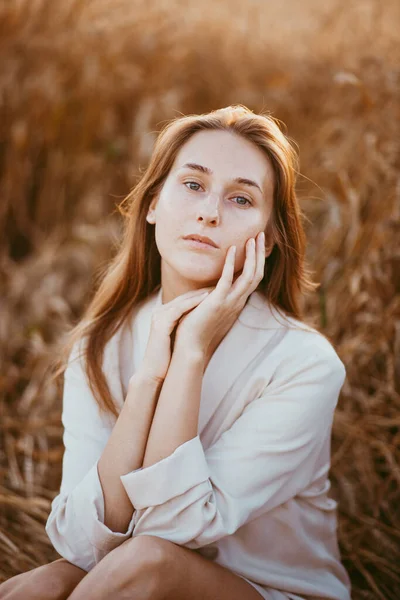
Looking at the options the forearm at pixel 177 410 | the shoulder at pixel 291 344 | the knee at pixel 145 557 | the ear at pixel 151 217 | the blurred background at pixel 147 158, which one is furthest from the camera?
the blurred background at pixel 147 158

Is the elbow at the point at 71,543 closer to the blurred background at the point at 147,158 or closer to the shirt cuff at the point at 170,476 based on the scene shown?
the shirt cuff at the point at 170,476

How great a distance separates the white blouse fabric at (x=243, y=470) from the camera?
161 centimetres

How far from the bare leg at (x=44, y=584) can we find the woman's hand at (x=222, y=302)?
0.62m

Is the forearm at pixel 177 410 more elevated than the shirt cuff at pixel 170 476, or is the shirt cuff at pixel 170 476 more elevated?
the forearm at pixel 177 410

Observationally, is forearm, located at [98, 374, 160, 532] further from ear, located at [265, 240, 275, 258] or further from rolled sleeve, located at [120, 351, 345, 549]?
ear, located at [265, 240, 275, 258]

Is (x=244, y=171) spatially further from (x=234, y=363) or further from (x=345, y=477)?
(x=345, y=477)

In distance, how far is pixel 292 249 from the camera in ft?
6.29

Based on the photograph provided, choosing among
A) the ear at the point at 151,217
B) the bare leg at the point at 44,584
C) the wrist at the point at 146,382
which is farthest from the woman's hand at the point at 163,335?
the bare leg at the point at 44,584

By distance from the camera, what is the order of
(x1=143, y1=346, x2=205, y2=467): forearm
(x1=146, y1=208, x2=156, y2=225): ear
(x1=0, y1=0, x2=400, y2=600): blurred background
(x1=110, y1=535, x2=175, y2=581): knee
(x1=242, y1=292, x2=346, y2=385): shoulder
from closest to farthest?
(x1=110, y1=535, x2=175, y2=581): knee < (x1=143, y1=346, x2=205, y2=467): forearm < (x1=242, y1=292, x2=346, y2=385): shoulder < (x1=146, y1=208, x2=156, y2=225): ear < (x1=0, y1=0, x2=400, y2=600): blurred background

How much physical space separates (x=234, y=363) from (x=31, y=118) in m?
2.72

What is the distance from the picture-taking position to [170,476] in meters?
1.60

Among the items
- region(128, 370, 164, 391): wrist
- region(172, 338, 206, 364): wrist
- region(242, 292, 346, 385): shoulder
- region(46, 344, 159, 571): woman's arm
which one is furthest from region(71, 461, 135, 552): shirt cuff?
region(242, 292, 346, 385): shoulder

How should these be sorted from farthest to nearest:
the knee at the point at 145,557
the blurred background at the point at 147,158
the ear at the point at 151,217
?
the blurred background at the point at 147,158 < the ear at the point at 151,217 < the knee at the point at 145,557

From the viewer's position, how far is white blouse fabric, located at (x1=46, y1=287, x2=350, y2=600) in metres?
1.61
